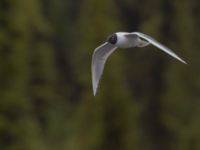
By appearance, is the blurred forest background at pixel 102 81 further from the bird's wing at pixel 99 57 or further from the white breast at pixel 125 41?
the white breast at pixel 125 41

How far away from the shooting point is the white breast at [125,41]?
7.23 metres

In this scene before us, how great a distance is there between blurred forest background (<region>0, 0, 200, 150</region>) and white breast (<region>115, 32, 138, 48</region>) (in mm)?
5239

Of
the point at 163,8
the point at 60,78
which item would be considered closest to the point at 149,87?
the point at 163,8

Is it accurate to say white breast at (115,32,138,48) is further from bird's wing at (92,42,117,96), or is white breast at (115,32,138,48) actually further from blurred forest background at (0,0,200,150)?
blurred forest background at (0,0,200,150)

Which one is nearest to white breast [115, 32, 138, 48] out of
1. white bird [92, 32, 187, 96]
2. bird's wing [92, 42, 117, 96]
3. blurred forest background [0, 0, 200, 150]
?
white bird [92, 32, 187, 96]

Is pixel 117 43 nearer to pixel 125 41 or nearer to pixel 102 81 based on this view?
pixel 125 41

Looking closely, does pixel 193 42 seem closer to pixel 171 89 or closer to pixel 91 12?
pixel 171 89

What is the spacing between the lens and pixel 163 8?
830 inches

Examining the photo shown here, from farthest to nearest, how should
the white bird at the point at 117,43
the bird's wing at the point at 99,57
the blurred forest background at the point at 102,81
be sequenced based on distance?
the blurred forest background at the point at 102,81 → the bird's wing at the point at 99,57 → the white bird at the point at 117,43

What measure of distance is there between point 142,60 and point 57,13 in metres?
5.58

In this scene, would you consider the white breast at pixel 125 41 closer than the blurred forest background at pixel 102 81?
Yes

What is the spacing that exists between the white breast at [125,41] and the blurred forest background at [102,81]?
206 inches

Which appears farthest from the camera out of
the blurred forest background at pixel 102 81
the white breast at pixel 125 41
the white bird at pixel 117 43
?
the blurred forest background at pixel 102 81

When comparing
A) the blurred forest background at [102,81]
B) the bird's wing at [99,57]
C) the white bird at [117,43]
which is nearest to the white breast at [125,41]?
the white bird at [117,43]
